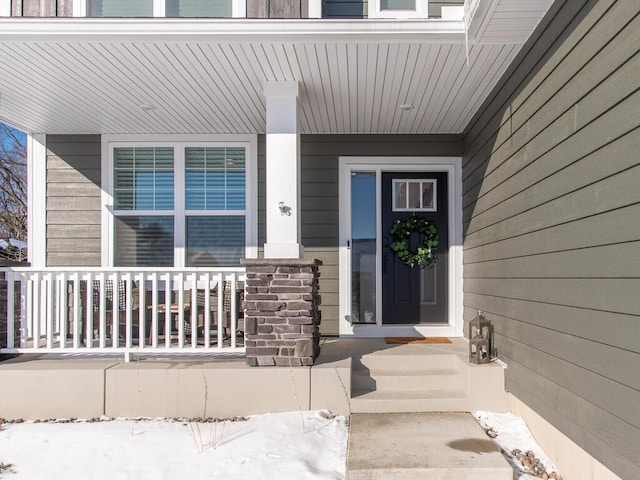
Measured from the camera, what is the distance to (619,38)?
2.00 metres

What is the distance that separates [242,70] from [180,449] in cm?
268

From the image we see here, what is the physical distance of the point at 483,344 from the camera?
3598mm

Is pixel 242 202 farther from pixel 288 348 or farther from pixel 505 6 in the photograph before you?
pixel 505 6

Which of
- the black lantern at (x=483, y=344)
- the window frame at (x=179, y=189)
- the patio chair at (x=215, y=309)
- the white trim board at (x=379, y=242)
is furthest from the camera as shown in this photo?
the window frame at (x=179, y=189)

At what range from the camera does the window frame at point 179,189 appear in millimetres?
5039

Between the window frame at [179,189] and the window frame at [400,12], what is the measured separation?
5.96ft

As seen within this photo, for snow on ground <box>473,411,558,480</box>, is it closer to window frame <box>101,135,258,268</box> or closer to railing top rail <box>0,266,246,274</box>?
railing top rail <box>0,266,246,274</box>

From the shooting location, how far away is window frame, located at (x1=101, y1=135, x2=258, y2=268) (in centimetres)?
504

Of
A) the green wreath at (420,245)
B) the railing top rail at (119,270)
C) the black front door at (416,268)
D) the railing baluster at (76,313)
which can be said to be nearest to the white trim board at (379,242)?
the black front door at (416,268)

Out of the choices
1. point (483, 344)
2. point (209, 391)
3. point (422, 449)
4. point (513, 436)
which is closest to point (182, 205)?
point (209, 391)

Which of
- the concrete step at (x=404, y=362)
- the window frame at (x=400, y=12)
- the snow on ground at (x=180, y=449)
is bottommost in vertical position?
the snow on ground at (x=180, y=449)

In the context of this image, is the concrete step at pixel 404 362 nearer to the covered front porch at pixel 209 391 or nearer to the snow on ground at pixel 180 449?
the covered front porch at pixel 209 391

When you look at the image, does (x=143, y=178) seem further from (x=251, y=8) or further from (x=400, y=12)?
(x=400, y=12)

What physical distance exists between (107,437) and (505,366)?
2.86 m
